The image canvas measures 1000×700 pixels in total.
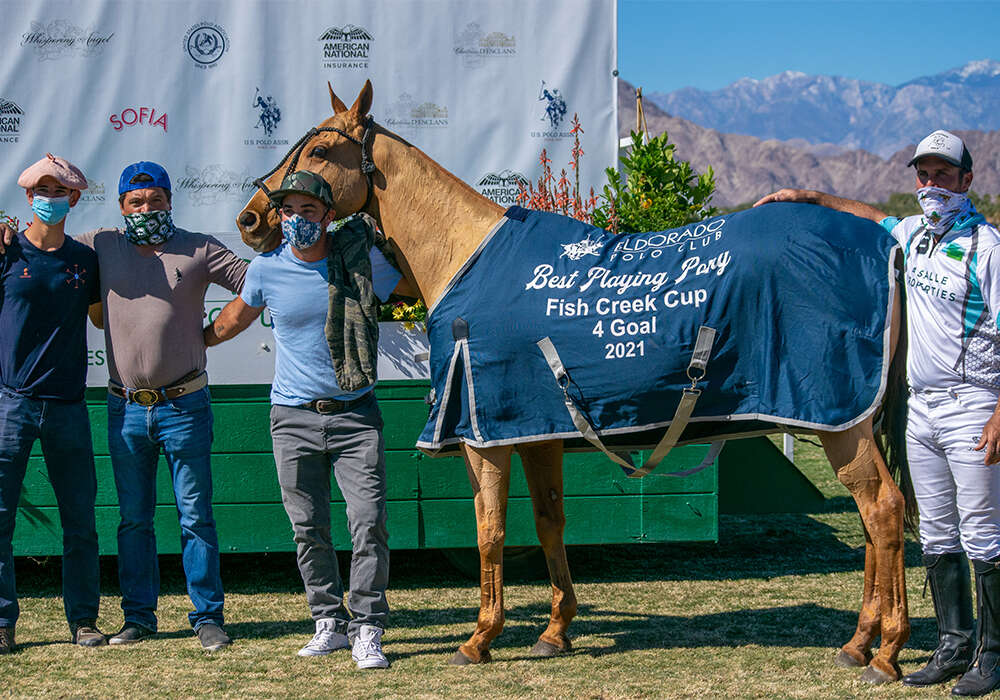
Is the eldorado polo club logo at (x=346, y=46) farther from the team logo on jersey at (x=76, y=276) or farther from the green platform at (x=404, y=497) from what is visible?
the team logo on jersey at (x=76, y=276)

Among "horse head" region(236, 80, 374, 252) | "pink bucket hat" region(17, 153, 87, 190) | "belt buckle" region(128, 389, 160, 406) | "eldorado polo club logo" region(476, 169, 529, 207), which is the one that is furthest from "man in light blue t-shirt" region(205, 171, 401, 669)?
"eldorado polo club logo" region(476, 169, 529, 207)

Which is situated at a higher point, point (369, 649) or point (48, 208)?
point (48, 208)

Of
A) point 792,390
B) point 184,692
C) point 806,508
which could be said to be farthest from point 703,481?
point 184,692

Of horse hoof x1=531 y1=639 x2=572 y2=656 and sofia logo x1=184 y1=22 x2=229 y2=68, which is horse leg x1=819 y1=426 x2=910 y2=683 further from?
sofia logo x1=184 y1=22 x2=229 y2=68

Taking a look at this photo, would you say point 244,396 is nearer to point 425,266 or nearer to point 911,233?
point 425,266

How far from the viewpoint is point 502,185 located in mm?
7316

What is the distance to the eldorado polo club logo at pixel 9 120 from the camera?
23.2 feet

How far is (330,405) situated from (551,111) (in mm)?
4081

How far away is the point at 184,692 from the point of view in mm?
3627

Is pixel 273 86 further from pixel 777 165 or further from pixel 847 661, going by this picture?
pixel 777 165

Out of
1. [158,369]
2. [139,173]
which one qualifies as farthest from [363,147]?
[158,369]

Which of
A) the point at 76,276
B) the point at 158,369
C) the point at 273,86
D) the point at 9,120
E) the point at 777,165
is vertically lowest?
the point at 158,369

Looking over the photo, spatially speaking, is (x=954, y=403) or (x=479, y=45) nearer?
(x=954, y=403)

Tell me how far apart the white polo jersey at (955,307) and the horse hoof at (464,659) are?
6.29ft
